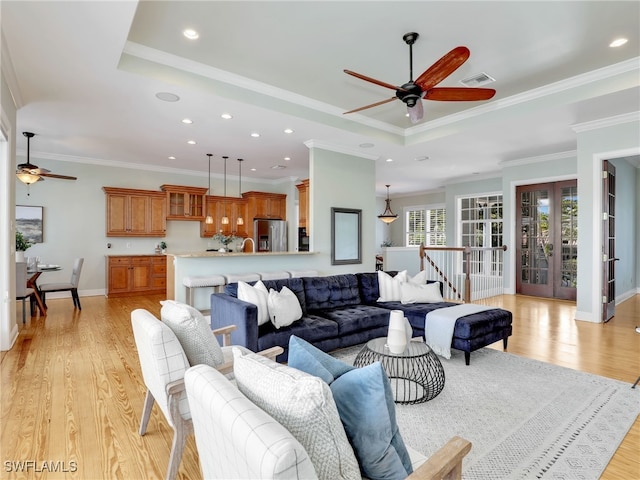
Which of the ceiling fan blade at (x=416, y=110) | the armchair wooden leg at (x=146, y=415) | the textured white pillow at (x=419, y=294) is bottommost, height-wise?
the armchair wooden leg at (x=146, y=415)

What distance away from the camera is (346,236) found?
6.12 meters

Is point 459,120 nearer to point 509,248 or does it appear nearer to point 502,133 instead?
point 502,133

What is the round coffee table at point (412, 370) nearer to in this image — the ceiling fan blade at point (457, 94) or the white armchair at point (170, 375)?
the white armchair at point (170, 375)

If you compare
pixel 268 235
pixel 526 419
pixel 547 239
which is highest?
pixel 268 235

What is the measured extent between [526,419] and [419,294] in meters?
1.93

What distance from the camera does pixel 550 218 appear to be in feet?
22.9

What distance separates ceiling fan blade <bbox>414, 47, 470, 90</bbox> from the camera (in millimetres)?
2524

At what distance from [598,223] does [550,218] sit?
223 cm

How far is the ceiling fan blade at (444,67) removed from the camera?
252 cm

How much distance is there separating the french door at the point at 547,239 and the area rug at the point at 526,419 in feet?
14.7

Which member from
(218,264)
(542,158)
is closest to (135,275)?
(218,264)

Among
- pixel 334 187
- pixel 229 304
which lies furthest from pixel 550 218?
pixel 229 304

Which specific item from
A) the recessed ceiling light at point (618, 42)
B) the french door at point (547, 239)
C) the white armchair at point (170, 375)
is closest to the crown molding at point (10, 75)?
the white armchair at point (170, 375)

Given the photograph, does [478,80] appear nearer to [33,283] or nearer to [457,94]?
[457,94]
